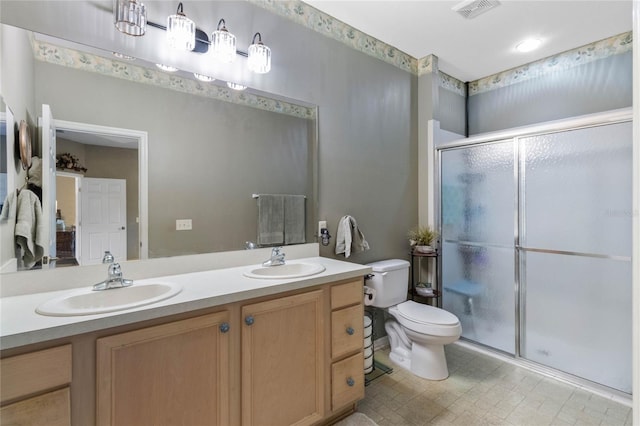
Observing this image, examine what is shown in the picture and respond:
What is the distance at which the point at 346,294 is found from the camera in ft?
5.35

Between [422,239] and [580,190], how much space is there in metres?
1.15

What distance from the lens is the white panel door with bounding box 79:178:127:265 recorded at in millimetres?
1349

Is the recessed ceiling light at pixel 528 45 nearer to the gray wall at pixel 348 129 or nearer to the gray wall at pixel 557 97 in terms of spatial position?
the gray wall at pixel 557 97

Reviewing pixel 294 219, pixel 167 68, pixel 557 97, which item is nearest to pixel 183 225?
pixel 294 219

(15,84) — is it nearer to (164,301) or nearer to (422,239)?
(164,301)

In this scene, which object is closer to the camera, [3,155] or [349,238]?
[3,155]

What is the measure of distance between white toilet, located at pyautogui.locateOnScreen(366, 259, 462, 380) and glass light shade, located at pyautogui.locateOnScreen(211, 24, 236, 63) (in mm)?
1701

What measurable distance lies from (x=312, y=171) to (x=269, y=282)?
96cm

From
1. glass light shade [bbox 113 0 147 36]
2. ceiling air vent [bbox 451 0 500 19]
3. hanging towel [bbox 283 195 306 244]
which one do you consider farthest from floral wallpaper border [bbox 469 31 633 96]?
glass light shade [bbox 113 0 147 36]

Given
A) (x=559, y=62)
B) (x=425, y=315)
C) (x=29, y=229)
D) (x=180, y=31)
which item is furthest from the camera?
(x=559, y=62)

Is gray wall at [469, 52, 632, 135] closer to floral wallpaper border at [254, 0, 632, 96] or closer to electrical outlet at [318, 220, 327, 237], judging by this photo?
floral wallpaper border at [254, 0, 632, 96]

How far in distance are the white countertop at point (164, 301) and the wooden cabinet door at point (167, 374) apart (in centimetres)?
7

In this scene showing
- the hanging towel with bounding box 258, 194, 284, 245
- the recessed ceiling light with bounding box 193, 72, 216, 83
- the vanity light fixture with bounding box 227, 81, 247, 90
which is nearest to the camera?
the recessed ceiling light with bounding box 193, 72, 216, 83

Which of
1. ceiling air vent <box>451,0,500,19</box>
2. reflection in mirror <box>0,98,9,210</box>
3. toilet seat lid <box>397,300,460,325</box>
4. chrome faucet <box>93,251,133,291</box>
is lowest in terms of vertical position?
toilet seat lid <box>397,300,460,325</box>
